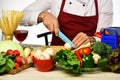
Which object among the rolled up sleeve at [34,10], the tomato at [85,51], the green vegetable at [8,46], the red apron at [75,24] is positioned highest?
the rolled up sleeve at [34,10]

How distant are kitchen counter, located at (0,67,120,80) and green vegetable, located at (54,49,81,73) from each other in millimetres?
37

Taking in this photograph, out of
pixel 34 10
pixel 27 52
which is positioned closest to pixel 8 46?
pixel 27 52

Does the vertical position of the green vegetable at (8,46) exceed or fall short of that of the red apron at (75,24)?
it falls short

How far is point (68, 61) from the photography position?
1049mm

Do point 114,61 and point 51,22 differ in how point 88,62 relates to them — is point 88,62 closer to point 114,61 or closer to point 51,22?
point 114,61

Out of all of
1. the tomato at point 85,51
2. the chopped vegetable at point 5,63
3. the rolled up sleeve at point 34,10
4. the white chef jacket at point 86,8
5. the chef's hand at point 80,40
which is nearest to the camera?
the chopped vegetable at point 5,63

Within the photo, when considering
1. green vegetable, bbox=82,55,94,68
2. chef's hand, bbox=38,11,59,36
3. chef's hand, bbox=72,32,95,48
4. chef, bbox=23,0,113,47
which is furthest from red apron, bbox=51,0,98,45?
green vegetable, bbox=82,55,94,68

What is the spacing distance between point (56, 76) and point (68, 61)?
8 centimetres

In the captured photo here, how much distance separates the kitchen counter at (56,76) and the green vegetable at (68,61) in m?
0.04

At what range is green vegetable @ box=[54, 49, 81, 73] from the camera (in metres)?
1.04

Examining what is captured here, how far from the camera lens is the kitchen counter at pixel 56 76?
41.2 inches

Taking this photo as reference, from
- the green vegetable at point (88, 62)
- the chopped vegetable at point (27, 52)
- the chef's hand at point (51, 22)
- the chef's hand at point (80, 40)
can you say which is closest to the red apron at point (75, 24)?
the chef's hand at point (51, 22)

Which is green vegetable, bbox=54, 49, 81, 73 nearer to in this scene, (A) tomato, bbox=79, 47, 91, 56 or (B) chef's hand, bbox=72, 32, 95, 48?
(A) tomato, bbox=79, 47, 91, 56

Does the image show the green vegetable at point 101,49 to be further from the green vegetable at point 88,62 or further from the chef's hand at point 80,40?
the chef's hand at point 80,40
